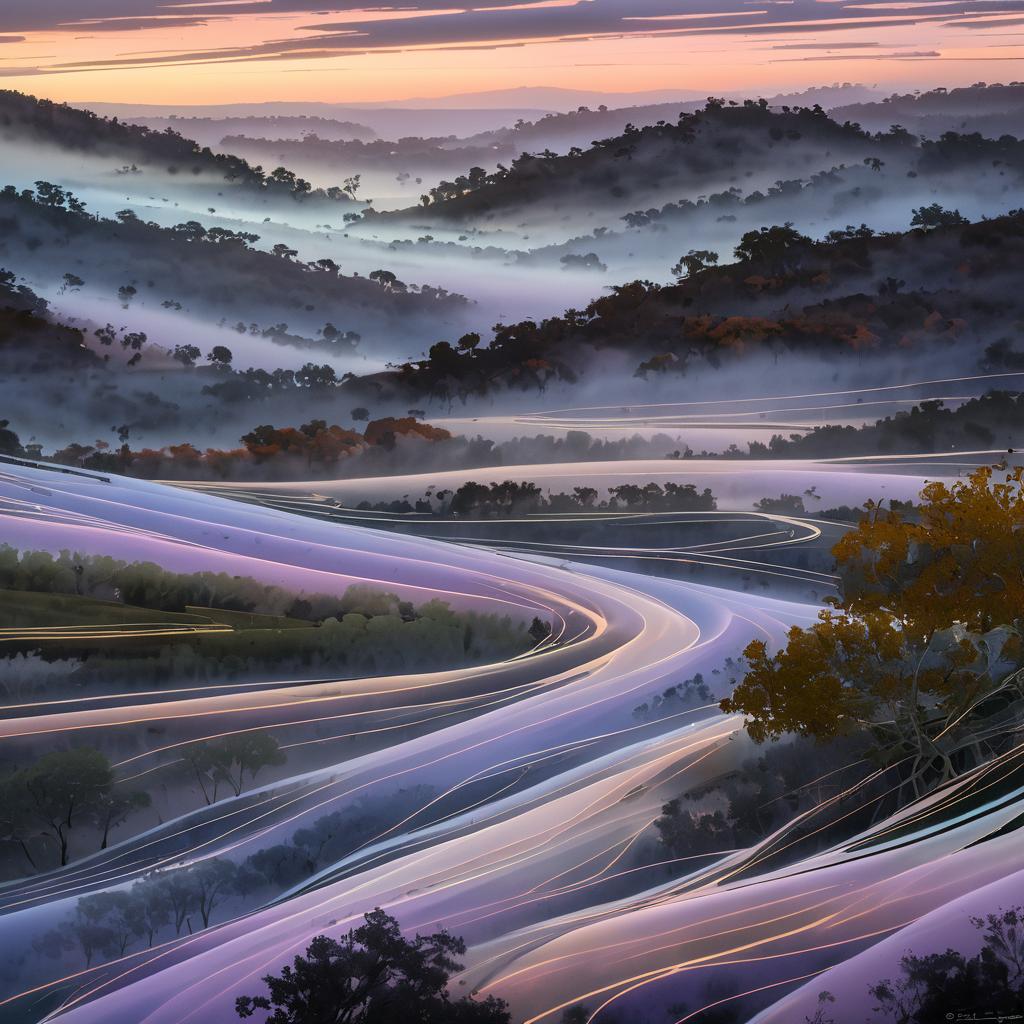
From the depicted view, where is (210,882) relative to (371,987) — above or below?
above

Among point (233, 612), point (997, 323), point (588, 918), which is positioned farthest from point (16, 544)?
point (997, 323)

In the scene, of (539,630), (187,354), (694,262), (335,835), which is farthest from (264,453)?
(335,835)

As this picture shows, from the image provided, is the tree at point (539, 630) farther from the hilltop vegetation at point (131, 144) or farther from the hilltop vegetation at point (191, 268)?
the hilltop vegetation at point (131, 144)

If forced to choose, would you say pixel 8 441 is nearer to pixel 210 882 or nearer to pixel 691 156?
pixel 210 882

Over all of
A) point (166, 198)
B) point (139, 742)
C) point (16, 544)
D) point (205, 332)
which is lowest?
point (139, 742)

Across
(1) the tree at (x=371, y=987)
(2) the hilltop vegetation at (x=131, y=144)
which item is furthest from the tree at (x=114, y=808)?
(2) the hilltop vegetation at (x=131, y=144)

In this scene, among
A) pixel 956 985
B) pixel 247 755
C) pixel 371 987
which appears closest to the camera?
pixel 956 985

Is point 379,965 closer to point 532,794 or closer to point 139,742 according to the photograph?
point 532,794
